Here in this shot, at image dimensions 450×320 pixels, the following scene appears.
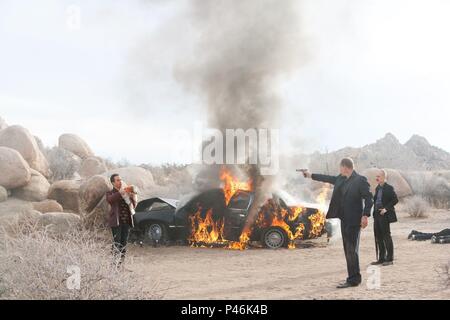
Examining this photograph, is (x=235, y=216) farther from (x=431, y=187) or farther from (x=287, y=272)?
(x=431, y=187)

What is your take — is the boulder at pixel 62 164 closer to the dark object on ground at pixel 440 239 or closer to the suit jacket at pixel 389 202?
the dark object on ground at pixel 440 239

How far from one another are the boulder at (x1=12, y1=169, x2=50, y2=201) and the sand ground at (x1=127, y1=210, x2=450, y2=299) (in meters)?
11.8

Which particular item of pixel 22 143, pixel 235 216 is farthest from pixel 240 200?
pixel 22 143

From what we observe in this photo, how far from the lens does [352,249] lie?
26.1 ft

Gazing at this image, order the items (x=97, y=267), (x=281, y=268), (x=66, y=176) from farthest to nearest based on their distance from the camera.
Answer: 1. (x=66, y=176)
2. (x=281, y=268)
3. (x=97, y=267)

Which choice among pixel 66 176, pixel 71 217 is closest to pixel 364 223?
pixel 71 217

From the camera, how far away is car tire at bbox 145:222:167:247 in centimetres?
1359

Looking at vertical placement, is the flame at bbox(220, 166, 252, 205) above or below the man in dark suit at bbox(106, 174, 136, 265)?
above

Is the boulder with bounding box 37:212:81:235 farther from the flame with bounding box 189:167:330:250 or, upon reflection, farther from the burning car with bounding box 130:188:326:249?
the flame with bounding box 189:167:330:250

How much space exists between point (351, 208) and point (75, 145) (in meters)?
36.7

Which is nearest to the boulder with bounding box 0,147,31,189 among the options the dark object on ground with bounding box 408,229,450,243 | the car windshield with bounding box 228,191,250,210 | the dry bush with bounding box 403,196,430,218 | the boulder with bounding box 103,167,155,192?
the boulder with bounding box 103,167,155,192
